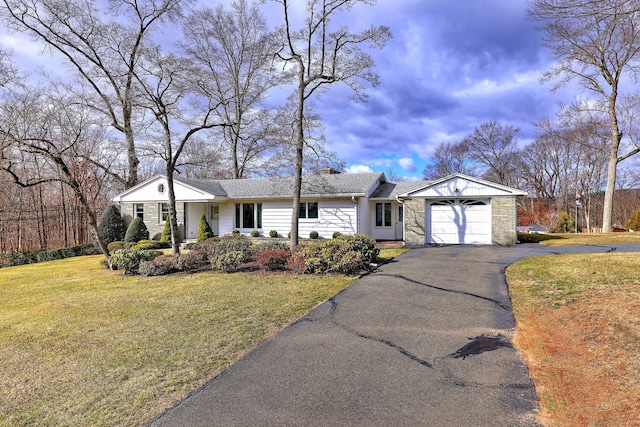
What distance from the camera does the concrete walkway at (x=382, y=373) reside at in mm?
2941

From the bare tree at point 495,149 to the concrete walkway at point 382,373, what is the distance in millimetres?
32832

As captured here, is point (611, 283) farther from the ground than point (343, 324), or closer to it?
farther from the ground

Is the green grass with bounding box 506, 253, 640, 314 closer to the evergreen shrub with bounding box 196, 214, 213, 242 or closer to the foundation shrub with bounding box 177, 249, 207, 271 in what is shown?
the foundation shrub with bounding box 177, 249, 207, 271

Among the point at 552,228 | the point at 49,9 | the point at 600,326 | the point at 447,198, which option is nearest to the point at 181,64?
the point at 49,9

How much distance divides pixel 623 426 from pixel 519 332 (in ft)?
7.56

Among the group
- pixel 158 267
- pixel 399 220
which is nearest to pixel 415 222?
pixel 399 220

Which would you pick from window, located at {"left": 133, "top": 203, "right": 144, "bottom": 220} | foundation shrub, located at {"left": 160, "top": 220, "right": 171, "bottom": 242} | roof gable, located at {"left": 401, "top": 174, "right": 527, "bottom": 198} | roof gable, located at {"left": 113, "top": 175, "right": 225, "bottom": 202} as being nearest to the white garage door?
roof gable, located at {"left": 401, "top": 174, "right": 527, "bottom": 198}

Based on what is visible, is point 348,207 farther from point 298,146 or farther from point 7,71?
point 7,71

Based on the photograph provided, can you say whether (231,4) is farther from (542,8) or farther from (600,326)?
(600,326)

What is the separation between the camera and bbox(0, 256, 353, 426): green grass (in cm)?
337

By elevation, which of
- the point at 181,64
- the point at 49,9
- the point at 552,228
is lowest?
the point at 552,228

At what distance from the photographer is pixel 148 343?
4918 millimetres

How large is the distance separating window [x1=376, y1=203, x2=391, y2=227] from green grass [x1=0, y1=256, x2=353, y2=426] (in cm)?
1030

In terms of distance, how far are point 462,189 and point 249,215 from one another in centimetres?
1199
